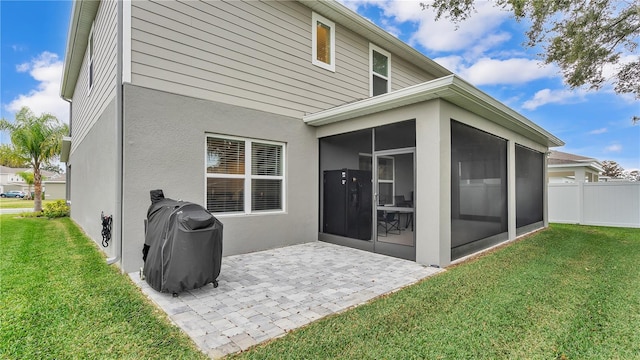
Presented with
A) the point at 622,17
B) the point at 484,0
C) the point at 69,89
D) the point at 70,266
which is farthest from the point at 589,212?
the point at 69,89

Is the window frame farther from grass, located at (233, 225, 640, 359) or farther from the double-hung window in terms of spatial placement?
grass, located at (233, 225, 640, 359)

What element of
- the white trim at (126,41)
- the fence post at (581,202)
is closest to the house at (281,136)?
the white trim at (126,41)

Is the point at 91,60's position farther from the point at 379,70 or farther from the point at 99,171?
the point at 379,70

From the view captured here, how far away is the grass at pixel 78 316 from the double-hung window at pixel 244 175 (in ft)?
6.63

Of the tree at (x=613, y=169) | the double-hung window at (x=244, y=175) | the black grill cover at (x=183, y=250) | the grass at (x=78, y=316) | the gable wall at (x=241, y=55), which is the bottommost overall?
the grass at (x=78, y=316)

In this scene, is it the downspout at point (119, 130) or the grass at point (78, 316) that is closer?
the grass at point (78, 316)

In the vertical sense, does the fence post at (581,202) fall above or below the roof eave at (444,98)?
below

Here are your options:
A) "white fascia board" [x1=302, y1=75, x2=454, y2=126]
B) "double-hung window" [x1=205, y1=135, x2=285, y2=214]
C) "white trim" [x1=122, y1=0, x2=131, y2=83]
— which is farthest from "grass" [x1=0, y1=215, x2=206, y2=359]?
"white fascia board" [x1=302, y1=75, x2=454, y2=126]

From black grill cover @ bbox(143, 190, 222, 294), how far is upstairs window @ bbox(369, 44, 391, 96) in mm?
6439

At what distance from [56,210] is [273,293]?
1442 centimetres

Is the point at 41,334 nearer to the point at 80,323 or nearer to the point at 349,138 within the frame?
the point at 80,323

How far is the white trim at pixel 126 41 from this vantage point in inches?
173

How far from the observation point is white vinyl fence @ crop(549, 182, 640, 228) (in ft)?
31.4

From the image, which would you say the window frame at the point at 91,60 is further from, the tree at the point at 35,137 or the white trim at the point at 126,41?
the tree at the point at 35,137
